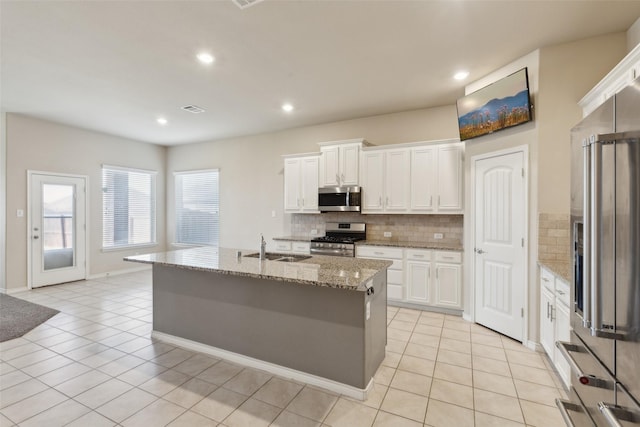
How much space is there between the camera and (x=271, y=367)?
2.63m

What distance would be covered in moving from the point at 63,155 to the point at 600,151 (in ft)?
24.6

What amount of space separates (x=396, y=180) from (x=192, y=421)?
3.81m

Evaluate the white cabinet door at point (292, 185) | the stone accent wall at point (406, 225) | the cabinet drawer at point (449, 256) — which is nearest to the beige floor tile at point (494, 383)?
the cabinet drawer at point (449, 256)

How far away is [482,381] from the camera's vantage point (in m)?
2.52

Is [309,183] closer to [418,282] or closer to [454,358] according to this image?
[418,282]

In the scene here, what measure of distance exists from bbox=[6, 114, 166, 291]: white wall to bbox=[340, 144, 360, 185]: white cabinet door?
197 inches

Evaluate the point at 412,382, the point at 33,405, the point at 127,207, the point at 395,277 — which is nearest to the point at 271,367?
the point at 412,382

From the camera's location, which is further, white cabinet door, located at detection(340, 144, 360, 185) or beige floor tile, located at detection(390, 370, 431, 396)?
white cabinet door, located at detection(340, 144, 360, 185)

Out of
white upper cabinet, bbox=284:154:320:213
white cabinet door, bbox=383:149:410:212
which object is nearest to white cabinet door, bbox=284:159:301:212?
white upper cabinet, bbox=284:154:320:213

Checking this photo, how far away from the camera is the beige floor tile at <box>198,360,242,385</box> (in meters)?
2.54

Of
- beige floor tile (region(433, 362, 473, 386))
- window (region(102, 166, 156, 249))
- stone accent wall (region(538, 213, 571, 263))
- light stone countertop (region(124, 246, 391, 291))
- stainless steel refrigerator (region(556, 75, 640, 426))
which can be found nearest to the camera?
stainless steel refrigerator (region(556, 75, 640, 426))

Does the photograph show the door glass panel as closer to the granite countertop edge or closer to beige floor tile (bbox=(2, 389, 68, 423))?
beige floor tile (bbox=(2, 389, 68, 423))

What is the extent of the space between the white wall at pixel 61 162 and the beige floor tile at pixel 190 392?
483 centimetres

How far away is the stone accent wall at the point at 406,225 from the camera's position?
454cm
